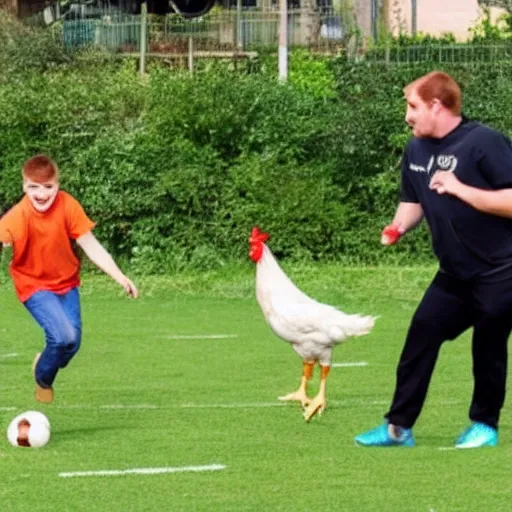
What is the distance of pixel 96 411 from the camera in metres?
11.0

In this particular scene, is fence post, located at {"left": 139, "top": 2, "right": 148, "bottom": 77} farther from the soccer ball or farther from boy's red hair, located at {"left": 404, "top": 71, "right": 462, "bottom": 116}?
boy's red hair, located at {"left": 404, "top": 71, "right": 462, "bottom": 116}

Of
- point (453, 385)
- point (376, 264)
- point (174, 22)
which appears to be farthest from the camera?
point (174, 22)

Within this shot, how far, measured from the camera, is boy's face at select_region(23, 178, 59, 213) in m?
9.98

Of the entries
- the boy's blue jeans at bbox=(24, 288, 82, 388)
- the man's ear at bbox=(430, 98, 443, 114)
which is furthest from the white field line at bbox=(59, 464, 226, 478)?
the man's ear at bbox=(430, 98, 443, 114)

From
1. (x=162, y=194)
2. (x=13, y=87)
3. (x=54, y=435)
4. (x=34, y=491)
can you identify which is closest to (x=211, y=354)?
(x=54, y=435)

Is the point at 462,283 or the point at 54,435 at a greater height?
the point at 462,283

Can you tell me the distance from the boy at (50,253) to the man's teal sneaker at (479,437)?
6.96 feet

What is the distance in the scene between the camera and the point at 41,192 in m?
9.99

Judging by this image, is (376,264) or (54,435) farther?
(376,264)

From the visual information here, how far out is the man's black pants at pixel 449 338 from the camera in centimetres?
899

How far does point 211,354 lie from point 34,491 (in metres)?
6.05

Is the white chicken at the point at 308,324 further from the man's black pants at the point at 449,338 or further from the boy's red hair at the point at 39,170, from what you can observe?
the boy's red hair at the point at 39,170

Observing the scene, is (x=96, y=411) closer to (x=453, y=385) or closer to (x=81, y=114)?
(x=453, y=385)

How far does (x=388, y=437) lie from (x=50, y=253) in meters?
2.35
